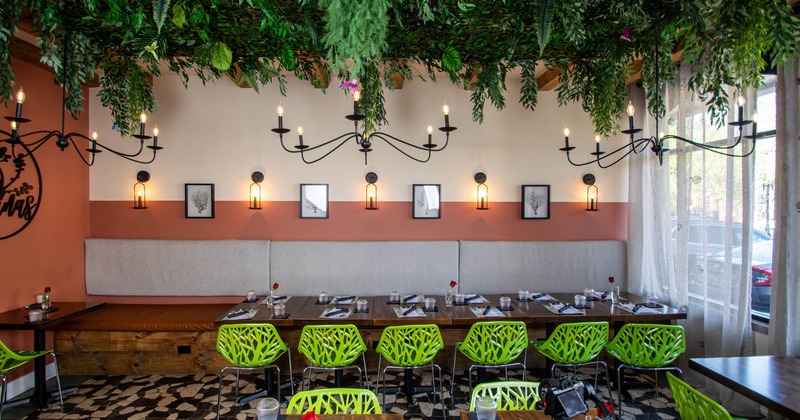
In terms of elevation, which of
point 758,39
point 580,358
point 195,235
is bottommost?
point 580,358

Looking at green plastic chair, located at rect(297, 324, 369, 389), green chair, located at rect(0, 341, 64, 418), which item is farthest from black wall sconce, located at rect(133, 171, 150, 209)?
green plastic chair, located at rect(297, 324, 369, 389)

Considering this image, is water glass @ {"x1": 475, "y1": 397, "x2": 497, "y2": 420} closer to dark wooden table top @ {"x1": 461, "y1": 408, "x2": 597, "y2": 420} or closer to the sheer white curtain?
dark wooden table top @ {"x1": 461, "y1": 408, "x2": 597, "y2": 420}

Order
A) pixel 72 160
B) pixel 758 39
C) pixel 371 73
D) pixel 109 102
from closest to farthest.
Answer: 1. pixel 758 39
2. pixel 371 73
3. pixel 109 102
4. pixel 72 160

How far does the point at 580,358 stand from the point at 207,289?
13.4 feet

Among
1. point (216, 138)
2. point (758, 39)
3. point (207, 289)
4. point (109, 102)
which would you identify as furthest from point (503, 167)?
point (109, 102)

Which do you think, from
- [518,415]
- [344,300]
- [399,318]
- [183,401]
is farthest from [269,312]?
[518,415]

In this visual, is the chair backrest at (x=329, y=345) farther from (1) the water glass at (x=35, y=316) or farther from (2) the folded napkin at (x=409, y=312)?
(1) the water glass at (x=35, y=316)

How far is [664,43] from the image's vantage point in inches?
85.8

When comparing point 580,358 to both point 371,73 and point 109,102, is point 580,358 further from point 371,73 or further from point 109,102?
point 109,102

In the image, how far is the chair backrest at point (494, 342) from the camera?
3.07m

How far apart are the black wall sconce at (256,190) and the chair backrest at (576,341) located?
3567 mm

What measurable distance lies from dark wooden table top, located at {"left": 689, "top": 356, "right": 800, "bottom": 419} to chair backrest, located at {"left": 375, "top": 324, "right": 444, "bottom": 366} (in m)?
1.83

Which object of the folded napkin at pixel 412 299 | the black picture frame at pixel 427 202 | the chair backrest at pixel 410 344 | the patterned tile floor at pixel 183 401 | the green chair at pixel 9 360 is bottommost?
the patterned tile floor at pixel 183 401

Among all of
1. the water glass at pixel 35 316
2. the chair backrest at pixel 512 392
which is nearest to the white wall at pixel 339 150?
the water glass at pixel 35 316
